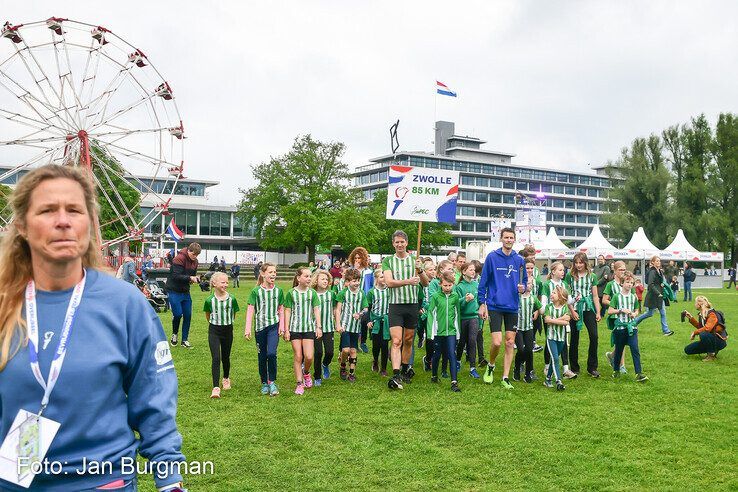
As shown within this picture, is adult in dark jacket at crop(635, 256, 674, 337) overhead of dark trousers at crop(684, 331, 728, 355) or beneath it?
overhead

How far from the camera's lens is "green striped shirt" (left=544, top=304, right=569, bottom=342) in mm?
9398

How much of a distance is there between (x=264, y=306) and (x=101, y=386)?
6.63 metres

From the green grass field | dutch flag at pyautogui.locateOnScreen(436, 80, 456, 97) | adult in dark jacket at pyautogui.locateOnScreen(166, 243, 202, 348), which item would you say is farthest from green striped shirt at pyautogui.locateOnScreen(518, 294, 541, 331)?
dutch flag at pyautogui.locateOnScreen(436, 80, 456, 97)

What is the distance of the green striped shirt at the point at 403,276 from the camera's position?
29.7ft

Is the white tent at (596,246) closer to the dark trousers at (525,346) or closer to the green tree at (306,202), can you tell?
the green tree at (306,202)

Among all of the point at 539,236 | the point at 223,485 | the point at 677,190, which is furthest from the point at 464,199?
the point at 223,485

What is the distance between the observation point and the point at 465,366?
36.7 ft

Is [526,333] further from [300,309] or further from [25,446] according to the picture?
[25,446]

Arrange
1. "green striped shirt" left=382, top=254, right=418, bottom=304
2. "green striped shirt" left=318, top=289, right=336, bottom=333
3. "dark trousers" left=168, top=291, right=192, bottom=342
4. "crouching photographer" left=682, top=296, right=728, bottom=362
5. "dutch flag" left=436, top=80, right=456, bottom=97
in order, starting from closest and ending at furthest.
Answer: "green striped shirt" left=382, top=254, right=418, bottom=304
"green striped shirt" left=318, top=289, right=336, bottom=333
"crouching photographer" left=682, top=296, right=728, bottom=362
"dark trousers" left=168, top=291, right=192, bottom=342
"dutch flag" left=436, top=80, right=456, bottom=97

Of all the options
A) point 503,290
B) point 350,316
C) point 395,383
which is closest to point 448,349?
point 395,383

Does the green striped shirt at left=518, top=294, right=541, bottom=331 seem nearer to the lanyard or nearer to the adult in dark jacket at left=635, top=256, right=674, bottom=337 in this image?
the adult in dark jacket at left=635, top=256, right=674, bottom=337

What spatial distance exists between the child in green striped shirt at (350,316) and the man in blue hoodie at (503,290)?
2148 mm

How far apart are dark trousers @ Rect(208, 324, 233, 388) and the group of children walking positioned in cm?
1

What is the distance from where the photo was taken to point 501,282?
30.1ft
